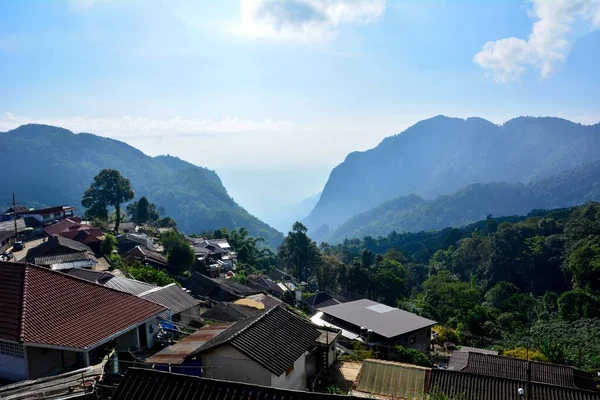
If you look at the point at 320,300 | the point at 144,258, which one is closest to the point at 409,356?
the point at 320,300

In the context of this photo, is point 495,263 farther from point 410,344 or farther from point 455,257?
point 410,344

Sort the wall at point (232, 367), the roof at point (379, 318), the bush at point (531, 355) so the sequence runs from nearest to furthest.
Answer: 1. the wall at point (232, 367)
2. the bush at point (531, 355)
3. the roof at point (379, 318)

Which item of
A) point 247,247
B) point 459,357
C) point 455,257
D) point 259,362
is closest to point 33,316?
point 259,362

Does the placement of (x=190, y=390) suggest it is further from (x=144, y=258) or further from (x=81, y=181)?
(x=81, y=181)

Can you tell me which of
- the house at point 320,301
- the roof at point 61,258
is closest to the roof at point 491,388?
the roof at point 61,258

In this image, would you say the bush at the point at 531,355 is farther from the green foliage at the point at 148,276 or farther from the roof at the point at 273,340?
the green foliage at the point at 148,276

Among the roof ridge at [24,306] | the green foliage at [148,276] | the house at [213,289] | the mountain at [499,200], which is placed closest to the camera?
the roof ridge at [24,306]

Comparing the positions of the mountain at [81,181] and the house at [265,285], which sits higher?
the mountain at [81,181]

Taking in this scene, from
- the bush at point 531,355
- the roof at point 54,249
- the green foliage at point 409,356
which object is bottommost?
the bush at point 531,355
